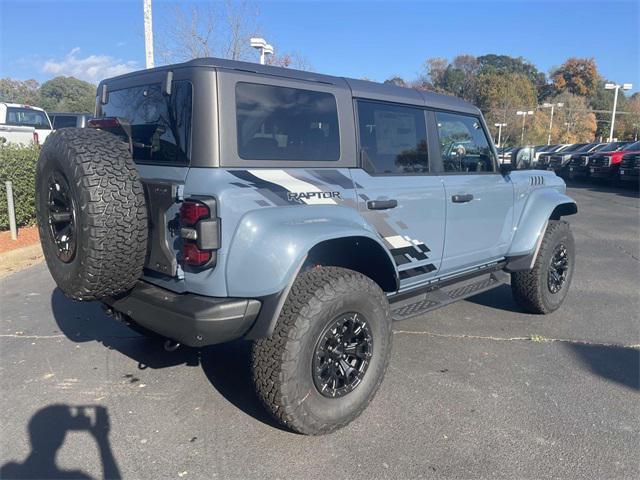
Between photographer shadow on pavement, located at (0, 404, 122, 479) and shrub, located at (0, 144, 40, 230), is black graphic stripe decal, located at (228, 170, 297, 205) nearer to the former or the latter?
photographer shadow on pavement, located at (0, 404, 122, 479)

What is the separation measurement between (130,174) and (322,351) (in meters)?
1.42

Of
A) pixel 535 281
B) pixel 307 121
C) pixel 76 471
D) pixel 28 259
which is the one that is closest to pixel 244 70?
pixel 307 121

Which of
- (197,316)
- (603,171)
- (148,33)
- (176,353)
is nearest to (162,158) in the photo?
(197,316)

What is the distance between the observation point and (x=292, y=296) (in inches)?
107

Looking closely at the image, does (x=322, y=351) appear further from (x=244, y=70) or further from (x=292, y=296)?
(x=244, y=70)

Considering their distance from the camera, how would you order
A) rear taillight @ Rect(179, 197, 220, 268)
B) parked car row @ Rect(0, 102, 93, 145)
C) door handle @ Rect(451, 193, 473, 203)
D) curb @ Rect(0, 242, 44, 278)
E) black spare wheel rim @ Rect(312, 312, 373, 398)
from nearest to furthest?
rear taillight @ Rect(179, 197, 220, 268)
black spare wheel rim @ Rect(312, 312, 373, 398)
door handle @ Rect(451, 193, 473, 203)
curb @ Rect(0, 242, 44, 278)
parked car row @ Rect(0, 102, 93, 145)

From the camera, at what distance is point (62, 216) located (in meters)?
2.77

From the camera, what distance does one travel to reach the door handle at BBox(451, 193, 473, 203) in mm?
3844

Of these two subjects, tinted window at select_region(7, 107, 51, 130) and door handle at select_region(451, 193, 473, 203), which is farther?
tinted window at select_region(7, 107, 51, 130)

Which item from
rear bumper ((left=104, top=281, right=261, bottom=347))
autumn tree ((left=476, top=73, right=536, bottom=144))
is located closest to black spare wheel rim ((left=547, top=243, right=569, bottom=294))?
rear bumper ((left=104, top=281, right=261, bottom=347))

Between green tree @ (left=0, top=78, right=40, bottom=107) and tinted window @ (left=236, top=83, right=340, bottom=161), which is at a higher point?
green tree @ (left=0, top=78, right=40, bottom=107)

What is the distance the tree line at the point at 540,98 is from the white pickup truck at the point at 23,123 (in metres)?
20.9

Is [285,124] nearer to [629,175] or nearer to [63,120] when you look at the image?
[629,175]

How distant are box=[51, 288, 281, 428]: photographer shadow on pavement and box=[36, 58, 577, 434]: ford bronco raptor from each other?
65 centimetres
